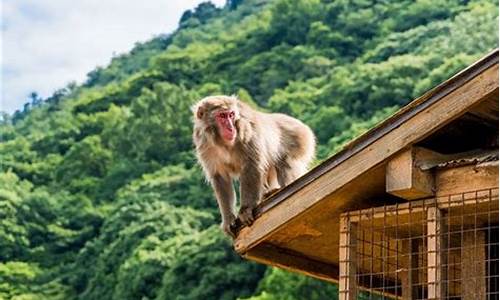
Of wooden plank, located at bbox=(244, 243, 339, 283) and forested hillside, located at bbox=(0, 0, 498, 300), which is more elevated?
forested hillside, located at bbox=(0, 0, 498, 300)

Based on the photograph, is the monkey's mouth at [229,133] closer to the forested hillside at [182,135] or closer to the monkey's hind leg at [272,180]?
the monkey's hind leg at [272,180]

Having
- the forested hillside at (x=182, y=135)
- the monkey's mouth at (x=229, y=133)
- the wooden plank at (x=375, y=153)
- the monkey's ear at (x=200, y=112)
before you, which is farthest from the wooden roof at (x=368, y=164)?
the forested hillside at (x=182, y=135)

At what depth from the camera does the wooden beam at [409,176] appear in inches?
264

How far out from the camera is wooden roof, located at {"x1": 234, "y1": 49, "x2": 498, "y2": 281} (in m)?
6.54

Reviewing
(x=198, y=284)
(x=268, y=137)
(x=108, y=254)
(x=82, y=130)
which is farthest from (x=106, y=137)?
(x=268, y=137)

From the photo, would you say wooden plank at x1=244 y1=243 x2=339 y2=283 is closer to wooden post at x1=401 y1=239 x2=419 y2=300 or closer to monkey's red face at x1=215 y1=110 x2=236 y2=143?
wooden post at x1=401 y1=239 x2=419 y2=300

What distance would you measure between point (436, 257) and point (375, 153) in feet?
2.00

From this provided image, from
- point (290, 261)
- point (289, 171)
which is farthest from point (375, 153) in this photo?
point (289, 171)

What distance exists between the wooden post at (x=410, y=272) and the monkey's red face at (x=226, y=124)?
1446 millimetres

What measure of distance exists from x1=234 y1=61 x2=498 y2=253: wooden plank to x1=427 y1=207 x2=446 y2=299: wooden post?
412 millimetres

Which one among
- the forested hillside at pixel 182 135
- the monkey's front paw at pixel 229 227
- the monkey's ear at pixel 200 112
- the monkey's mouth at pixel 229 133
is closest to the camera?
the monkey's front paw at pixel 229 227

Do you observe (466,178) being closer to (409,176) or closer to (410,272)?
(409,176)

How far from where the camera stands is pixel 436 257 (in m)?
6.64

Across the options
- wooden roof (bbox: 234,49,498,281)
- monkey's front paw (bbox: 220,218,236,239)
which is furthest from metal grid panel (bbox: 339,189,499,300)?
monkey's front paw (bbox: 220,218,236,239)
